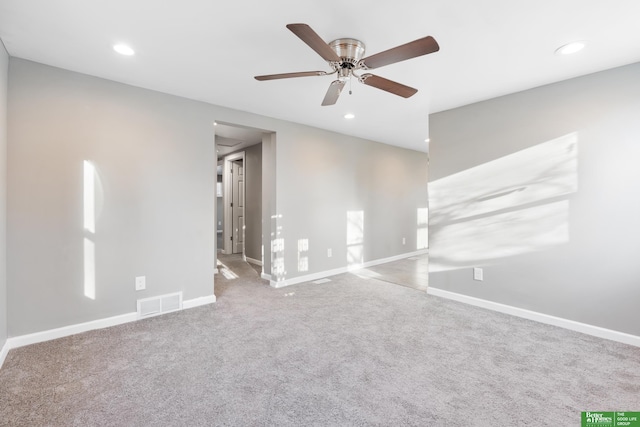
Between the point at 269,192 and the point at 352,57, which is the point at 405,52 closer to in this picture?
the point at 352,57

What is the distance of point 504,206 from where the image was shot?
3.23m

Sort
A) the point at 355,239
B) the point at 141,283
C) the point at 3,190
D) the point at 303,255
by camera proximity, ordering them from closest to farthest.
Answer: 1. the point at 3,190
2. the point at 141,283
3. the point at 303,255
4. the point at 355,239

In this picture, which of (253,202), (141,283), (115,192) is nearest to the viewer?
(115,192)

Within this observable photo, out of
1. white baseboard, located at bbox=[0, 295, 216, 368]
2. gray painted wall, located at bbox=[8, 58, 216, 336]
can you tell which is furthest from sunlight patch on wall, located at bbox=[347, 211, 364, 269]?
white baseboard, located at bbox=[0, 295, 216, 368]

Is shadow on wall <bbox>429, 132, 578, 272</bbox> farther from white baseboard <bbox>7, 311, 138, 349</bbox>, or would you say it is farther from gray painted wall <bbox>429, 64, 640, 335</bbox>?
white baseboard <bbox>7, 311, 138, 349</bbox>

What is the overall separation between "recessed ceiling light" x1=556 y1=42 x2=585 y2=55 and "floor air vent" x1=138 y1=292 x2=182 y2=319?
414 cm

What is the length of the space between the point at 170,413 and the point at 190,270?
1882 mm

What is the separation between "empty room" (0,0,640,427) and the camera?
5.91 ft

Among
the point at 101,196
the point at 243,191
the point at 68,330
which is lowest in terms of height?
the point at 68,330

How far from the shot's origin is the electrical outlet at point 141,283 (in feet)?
9.83

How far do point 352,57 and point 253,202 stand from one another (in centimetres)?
406

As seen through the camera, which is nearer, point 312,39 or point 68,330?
point 312,39

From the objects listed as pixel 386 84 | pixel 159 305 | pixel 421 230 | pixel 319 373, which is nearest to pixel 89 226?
A: pixel 159 305
